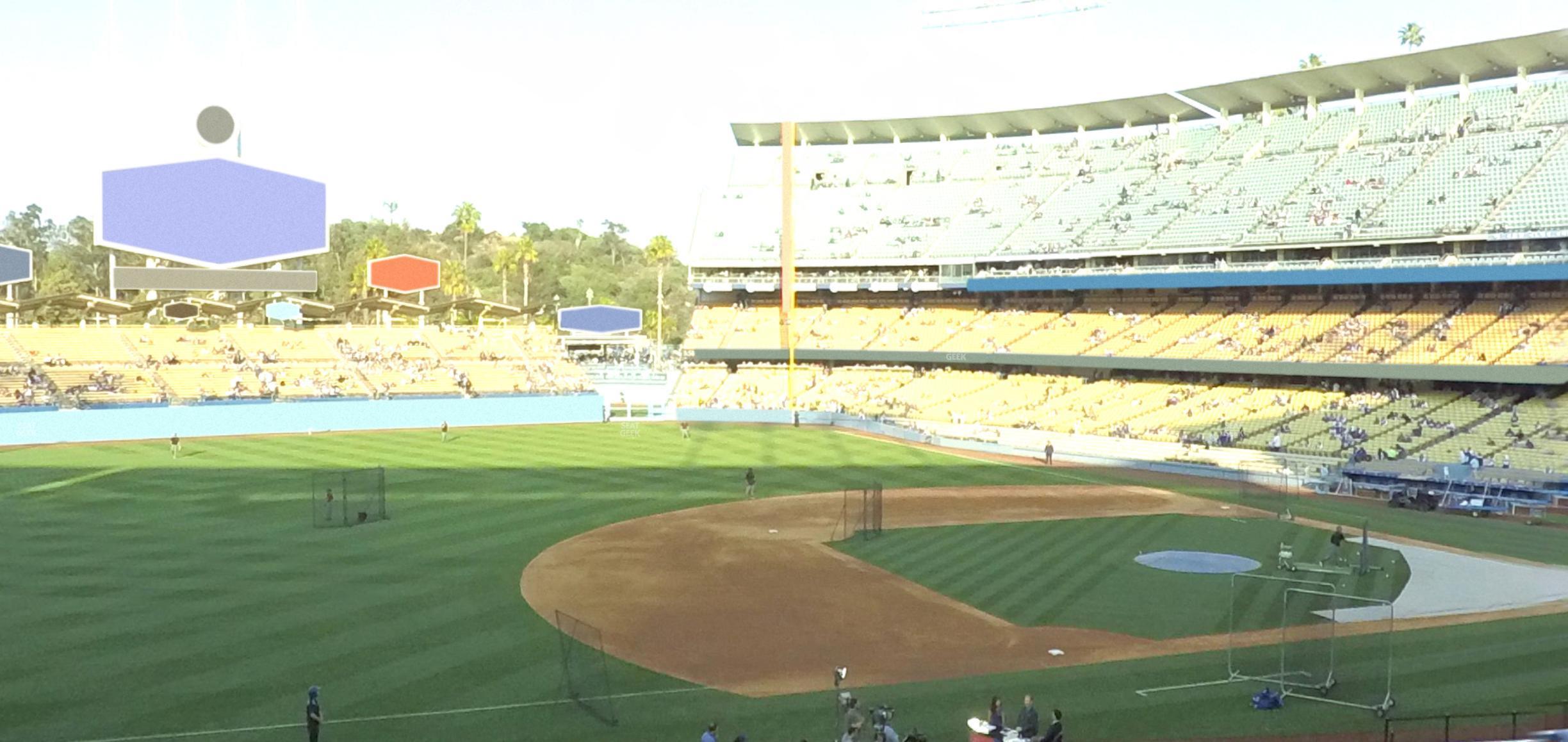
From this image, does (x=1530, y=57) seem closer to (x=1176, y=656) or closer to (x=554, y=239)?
(x=1176, y=656)

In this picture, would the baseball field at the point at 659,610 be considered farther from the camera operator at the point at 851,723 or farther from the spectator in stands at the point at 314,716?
the camera operator at the point at 851,723

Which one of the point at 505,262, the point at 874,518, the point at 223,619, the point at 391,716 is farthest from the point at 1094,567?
the point at 505,262

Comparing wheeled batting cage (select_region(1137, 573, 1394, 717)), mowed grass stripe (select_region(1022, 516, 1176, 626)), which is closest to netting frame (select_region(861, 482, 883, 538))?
mowed grass stripe (select_region(1022, 516, 1176, 626))

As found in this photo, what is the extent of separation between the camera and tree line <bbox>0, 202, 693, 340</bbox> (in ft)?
338

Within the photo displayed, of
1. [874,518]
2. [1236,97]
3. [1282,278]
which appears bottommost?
[874,518]

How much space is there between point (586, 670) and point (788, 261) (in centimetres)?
5876

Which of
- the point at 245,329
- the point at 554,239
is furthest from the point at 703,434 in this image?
the point at 554,239

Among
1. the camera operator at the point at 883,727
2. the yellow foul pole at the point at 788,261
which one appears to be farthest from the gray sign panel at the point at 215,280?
the yellow foul pole at the point at 788,261

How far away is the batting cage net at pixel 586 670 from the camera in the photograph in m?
17.8

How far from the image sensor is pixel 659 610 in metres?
24.0

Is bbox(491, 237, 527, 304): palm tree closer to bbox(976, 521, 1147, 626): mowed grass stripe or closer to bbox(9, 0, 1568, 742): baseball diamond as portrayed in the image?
bbox(9, 0, 1568, 742): baseball diamond

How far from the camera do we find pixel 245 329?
67625mm

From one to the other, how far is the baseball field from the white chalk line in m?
0.06

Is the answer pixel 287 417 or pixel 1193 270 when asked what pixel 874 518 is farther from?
pixel 287 417
